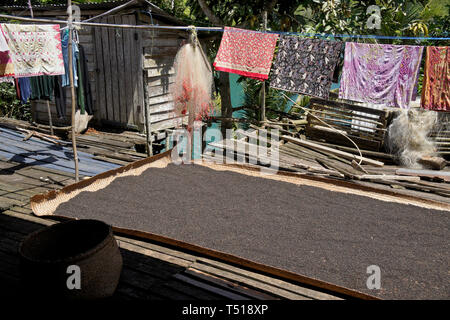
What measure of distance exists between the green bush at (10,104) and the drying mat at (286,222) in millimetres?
8531

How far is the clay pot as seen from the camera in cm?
318

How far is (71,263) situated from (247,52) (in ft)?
20.0

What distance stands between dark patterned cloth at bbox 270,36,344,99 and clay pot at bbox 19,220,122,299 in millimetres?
5525

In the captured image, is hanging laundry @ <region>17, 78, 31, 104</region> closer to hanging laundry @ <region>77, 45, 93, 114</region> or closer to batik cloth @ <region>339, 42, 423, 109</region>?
hanging laundry @ <region>77, 45, 93, 114</region>

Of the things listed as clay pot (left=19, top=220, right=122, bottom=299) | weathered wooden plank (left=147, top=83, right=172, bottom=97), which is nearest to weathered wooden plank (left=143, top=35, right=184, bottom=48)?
weathered wooden plank (left=147, top=83, right=172, bottom=97)

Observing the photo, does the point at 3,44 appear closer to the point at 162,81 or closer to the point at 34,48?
the point at 34,48

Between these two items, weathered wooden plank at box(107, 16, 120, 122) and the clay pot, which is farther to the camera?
weathered wooden plank at box(107, 16, 120, 122)

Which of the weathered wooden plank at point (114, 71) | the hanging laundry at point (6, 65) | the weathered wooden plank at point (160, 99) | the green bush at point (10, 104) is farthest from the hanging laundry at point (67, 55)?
the green bush at point (10, 104)

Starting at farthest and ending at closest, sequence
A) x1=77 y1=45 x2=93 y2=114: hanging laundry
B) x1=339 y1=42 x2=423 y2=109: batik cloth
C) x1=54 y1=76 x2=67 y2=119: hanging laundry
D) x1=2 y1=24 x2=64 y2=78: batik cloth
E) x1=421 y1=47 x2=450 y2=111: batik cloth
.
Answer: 1. x1=54 y1=76 x2=67 y2=119: hanging laundry
2. x1=77 y1=45 x2=93 y2=114: hanging laundry
3. x1=339 y1=42 x2=423 y2=109: batik cloth
4. x1=421 y1=47 x2=450 y2=111: batik cloth
5. x1=2 y1=24 x2=64 y2=78: batik cloth

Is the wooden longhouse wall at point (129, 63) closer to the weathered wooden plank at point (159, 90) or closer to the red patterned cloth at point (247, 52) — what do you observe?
the weathered wooden plank at point (159, 90)

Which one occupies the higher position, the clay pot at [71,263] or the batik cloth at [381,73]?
the batik cloth at [381,73]

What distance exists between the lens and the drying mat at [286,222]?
4160mm

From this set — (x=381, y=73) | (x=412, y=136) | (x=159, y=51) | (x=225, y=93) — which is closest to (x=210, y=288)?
(x=381, y=73)
